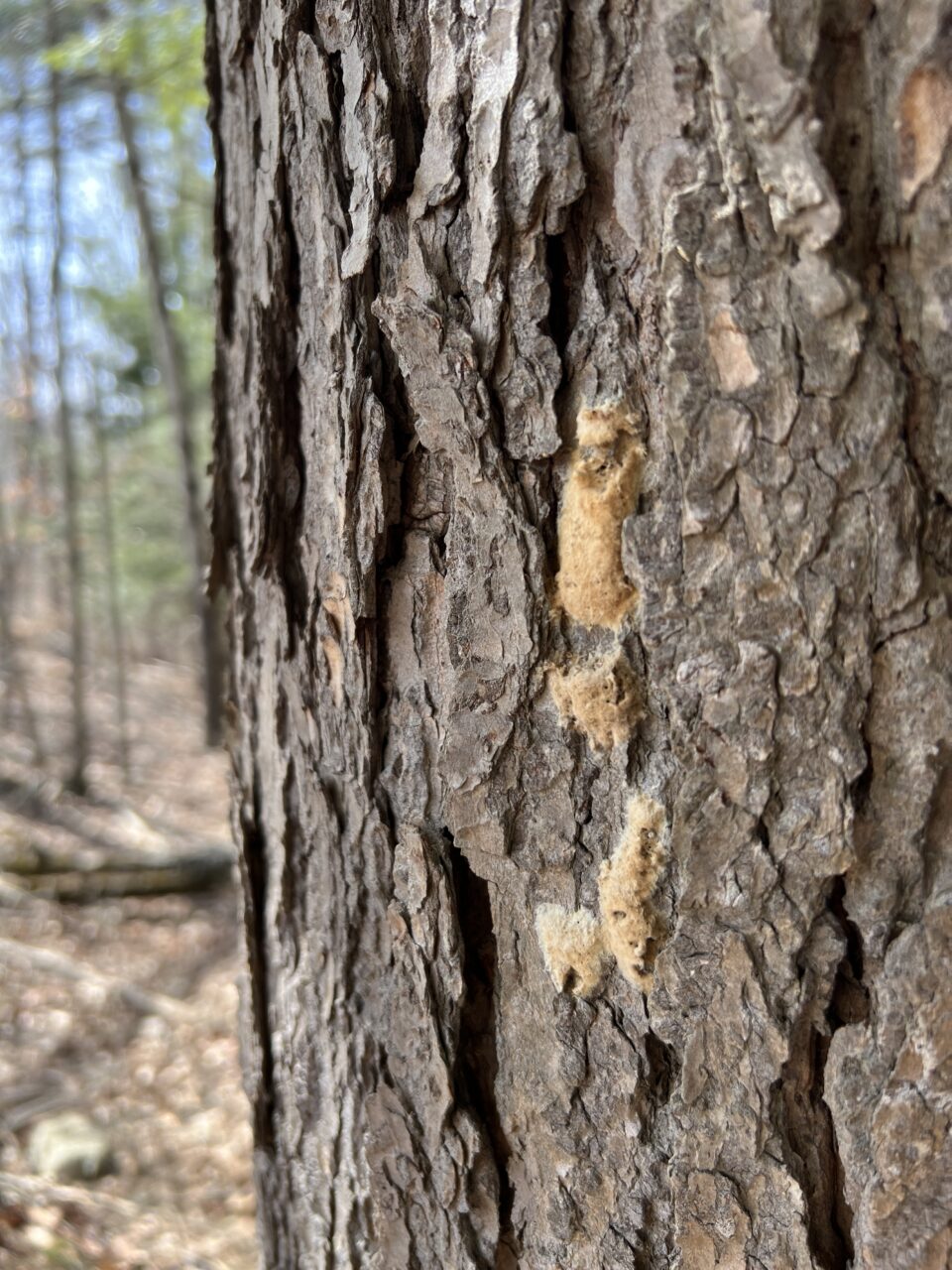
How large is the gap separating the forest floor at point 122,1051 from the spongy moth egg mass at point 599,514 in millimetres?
2730

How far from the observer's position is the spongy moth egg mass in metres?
0.98

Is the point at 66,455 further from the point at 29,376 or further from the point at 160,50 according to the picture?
the point at 160,50

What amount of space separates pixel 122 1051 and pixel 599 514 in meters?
4.55

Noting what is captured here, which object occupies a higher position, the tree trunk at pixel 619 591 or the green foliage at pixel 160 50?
the green foliage at pixel 160 50

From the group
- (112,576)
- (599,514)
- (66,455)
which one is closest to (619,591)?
(599,514)

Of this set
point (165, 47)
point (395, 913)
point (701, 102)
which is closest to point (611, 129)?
point (701, 102)

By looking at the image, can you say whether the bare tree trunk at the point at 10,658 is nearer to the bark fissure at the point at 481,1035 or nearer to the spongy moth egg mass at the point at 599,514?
the bark fissure at the point at 481,1035

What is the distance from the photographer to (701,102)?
2.86 ft

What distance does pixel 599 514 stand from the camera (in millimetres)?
1000

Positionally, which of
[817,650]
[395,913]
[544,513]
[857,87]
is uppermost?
[857,87]

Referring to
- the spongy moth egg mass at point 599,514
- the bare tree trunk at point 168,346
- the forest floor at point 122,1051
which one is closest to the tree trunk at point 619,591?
the spongy moth egg mass at point 599,514

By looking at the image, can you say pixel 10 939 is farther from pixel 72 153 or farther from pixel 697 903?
pixel 72 153

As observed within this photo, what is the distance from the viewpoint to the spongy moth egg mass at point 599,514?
0.98 meters

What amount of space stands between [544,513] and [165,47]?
407 centimetres
